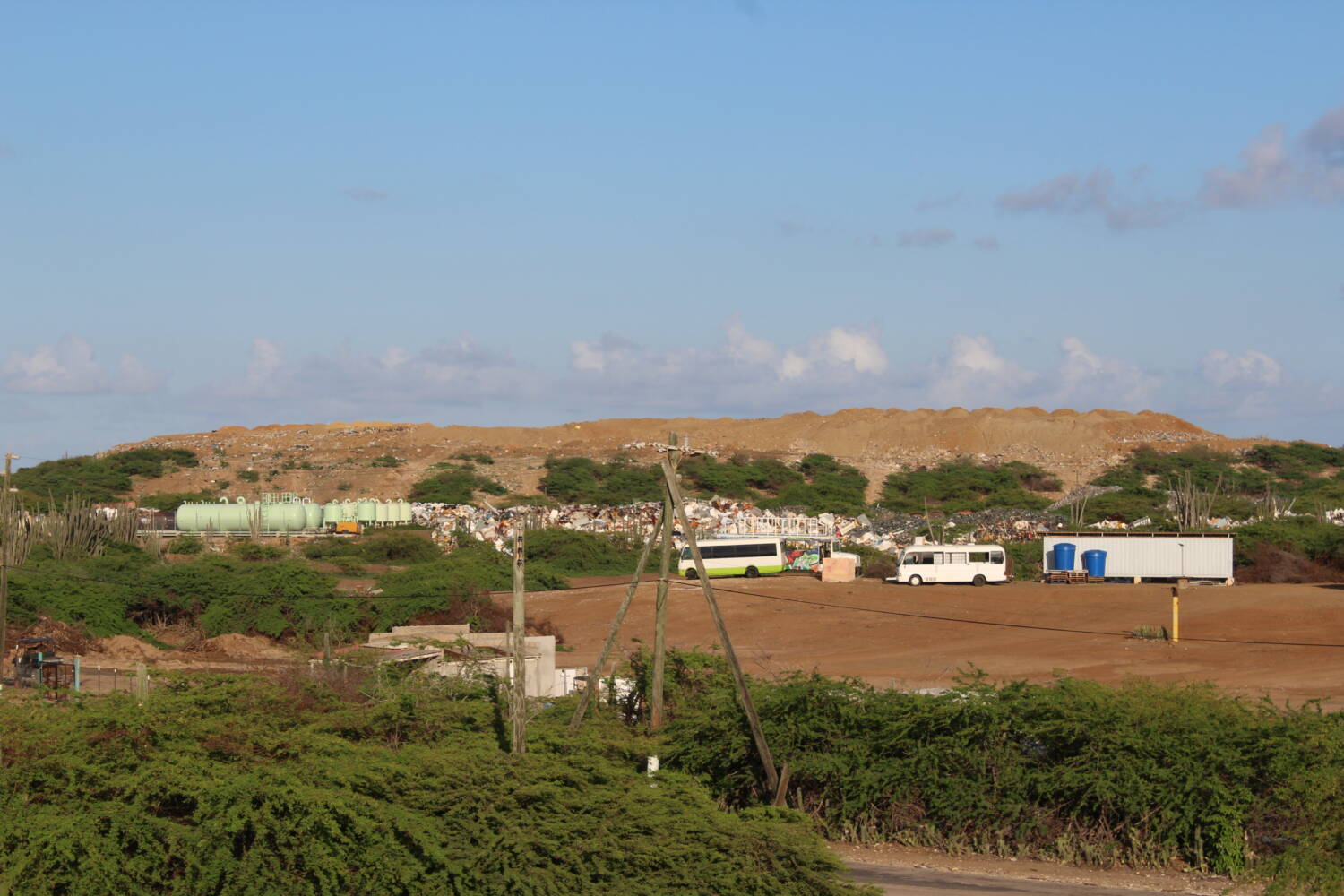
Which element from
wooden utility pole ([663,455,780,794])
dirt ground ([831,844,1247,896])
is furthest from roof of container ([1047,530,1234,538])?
wooden utility pole ([663,455,780,794])

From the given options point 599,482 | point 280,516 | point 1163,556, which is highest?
point 599,482

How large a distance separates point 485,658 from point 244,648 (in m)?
16.1

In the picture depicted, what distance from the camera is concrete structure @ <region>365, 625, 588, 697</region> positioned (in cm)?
1764

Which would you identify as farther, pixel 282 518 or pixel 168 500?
pixel 168 500

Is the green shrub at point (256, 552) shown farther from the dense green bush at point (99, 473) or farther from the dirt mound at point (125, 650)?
the dense green bush at point (99, 473)

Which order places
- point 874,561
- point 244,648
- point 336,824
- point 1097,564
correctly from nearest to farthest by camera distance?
1. point 336,824
2. point 244,648
3. point 1097,564
4. point 874,561

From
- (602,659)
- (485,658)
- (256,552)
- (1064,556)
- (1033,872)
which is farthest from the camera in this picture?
(256,552)

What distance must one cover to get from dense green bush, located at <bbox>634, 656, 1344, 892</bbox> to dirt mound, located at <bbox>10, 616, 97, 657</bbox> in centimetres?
2095

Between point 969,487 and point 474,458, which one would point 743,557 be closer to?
point 969,487

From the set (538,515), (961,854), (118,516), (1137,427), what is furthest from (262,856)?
(1137,427)

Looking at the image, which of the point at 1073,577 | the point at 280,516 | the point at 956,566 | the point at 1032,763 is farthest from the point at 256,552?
the point at 1032,763

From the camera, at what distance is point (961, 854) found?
47.7 ft

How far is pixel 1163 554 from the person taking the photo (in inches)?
1679

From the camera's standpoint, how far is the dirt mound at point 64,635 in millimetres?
30891
